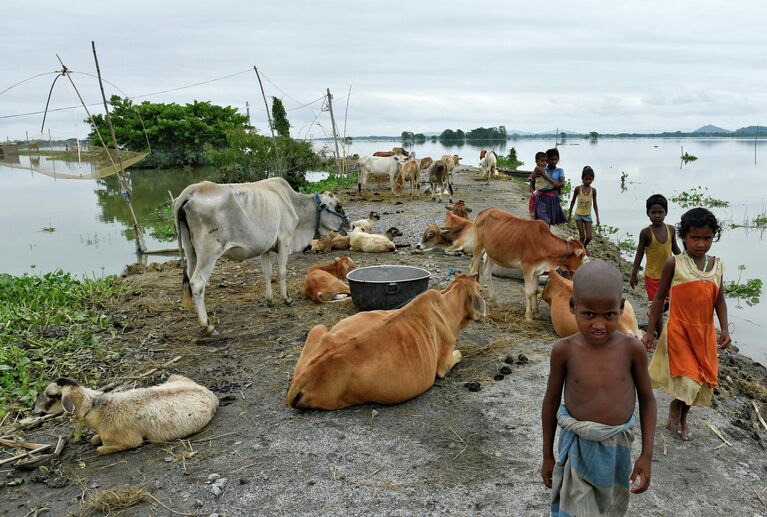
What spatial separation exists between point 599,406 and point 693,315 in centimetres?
178

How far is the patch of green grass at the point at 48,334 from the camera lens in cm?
490

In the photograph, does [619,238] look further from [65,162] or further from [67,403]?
[65,162]

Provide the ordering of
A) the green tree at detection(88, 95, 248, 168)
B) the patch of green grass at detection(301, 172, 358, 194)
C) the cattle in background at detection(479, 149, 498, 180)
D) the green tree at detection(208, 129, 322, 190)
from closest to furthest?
the patch of green grass at detection(301, 172, 358, 194) < the green tree at detection(208, 129, 322, 190) < the cattle in background at detection(479, 149, 498, 180) < the green tree at detection(88, 95, 248, 168)

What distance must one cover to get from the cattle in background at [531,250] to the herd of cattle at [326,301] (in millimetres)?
12

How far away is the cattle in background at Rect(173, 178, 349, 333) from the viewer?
6352 millimetres

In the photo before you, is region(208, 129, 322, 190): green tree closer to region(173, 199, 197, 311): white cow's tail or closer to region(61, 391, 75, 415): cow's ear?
region(173, 199, 197, 311): white cow's tail

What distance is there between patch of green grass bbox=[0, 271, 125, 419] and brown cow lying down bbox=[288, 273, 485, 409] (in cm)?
220

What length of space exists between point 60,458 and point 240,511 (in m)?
1.56

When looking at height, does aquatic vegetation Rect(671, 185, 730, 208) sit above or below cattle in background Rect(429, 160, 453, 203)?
below

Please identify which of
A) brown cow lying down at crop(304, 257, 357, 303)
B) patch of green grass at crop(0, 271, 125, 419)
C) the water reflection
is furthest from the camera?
the water reflection

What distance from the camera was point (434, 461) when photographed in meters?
3.61

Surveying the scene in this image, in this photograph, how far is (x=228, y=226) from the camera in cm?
662

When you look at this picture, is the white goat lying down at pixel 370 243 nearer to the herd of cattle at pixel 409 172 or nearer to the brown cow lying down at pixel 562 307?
the brown cow lying down at pixel 562 307

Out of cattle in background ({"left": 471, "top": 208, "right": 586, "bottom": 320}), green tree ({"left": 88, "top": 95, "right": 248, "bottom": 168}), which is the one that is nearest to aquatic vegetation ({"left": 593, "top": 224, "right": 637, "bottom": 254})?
cattle in background ({"left": 471, "top": 208, "right": 586, "bottom": 320})
